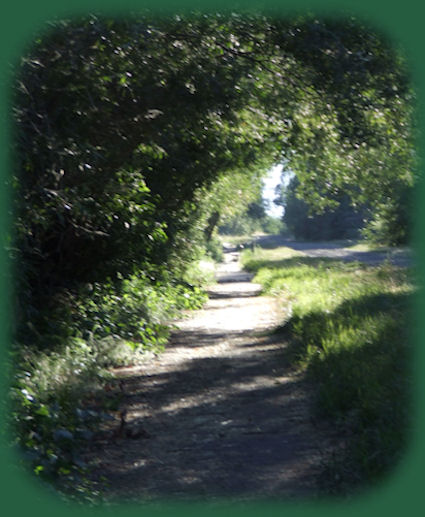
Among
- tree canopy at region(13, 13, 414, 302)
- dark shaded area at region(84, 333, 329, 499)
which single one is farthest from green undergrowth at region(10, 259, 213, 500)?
tree canopy at region(13, 13, 414, 302)

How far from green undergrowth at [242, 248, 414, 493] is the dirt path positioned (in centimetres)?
26

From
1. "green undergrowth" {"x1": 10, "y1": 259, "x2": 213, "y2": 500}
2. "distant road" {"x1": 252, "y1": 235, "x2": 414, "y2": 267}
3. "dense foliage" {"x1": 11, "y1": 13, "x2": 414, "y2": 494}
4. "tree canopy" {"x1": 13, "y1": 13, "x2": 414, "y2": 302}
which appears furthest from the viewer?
"distant road" {"x1": 252, "y1": 235, "x2": 414, "y2": 267}

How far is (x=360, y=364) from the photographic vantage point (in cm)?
866

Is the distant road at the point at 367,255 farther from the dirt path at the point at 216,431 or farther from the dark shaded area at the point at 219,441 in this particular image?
the dark shaded area at the point at 219,441

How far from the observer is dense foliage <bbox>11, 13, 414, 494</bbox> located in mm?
7551

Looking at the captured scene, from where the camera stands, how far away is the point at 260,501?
228 inches

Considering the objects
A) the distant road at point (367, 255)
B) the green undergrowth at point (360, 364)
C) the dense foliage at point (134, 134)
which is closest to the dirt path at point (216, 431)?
the green undergrowth at point (360, 364)

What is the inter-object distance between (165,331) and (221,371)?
9.32 ft

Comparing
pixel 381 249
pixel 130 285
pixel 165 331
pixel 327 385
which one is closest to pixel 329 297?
pixel 165 331

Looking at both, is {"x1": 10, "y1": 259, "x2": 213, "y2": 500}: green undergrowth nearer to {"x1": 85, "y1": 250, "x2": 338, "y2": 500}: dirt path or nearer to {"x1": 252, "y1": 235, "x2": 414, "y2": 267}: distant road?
{"x1": 85, "y1": 250, "x2": 338, "y2": 500}: dirt path

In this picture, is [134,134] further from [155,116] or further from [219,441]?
[219,441]

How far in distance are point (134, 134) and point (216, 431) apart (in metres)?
4.20

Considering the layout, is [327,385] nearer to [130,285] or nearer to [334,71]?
[334,71]

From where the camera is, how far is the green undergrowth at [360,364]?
6150 mm
